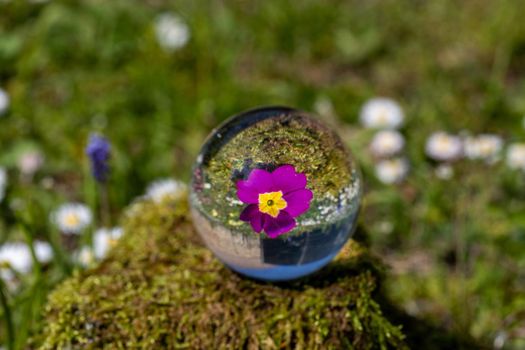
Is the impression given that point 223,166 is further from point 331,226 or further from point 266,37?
point 266,37

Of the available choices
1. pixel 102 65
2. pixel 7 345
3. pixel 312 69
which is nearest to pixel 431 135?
pixel 312 69

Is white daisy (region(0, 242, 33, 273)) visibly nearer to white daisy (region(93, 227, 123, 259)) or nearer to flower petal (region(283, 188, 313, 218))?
white daisy (region(93, 227, 123, 259))

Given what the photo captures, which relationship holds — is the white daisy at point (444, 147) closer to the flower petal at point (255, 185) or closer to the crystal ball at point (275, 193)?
the crystal ball at point (275, 193)

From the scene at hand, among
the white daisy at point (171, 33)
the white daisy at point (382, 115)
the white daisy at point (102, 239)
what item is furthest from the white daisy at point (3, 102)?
the white daisy at point (382, 115)

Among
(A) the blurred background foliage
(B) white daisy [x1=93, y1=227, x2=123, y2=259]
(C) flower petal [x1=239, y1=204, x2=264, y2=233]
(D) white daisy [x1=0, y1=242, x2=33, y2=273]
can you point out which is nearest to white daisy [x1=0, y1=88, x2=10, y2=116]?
(A) the blurred background foliage

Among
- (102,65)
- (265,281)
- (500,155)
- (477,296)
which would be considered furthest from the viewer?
(102,65)
